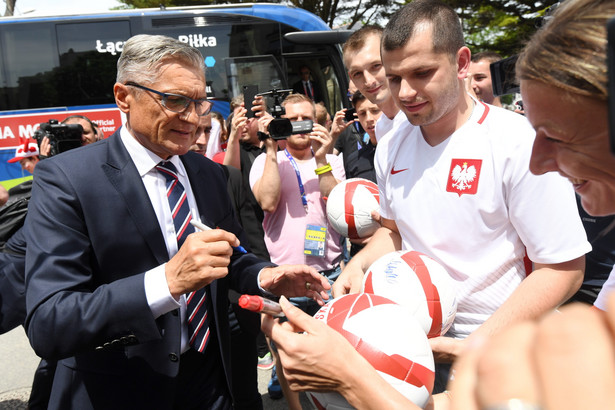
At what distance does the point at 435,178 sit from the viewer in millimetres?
2172

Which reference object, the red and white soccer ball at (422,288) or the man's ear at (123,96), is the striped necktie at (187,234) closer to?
the man's ear at (123,96)

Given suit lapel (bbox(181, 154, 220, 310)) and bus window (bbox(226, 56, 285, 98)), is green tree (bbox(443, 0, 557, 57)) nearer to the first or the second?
bus window (bbox(226, 56, 285, 98))

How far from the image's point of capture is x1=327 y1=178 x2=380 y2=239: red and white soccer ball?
3.50 m

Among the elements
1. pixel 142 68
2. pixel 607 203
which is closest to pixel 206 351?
pixel 142 68

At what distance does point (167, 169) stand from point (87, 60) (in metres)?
10.6

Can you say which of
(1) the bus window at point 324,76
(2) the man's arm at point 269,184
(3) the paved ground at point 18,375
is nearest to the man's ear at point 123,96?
(2) the man's arm at point 269,184

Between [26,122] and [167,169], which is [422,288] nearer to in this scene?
A: [167,169]

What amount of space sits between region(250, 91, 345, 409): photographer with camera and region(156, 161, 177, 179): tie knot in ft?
5.81

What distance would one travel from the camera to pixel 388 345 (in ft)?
5.33

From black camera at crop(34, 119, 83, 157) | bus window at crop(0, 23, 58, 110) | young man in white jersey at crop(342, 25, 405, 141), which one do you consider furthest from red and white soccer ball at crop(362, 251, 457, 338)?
bus window at crop(0, 23, 58, 110)

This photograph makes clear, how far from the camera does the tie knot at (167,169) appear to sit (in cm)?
220

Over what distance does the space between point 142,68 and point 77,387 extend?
133 cm

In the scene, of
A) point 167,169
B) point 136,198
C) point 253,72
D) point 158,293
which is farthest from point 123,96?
point 253,72

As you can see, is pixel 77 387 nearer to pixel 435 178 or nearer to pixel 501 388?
pixel 435 178
